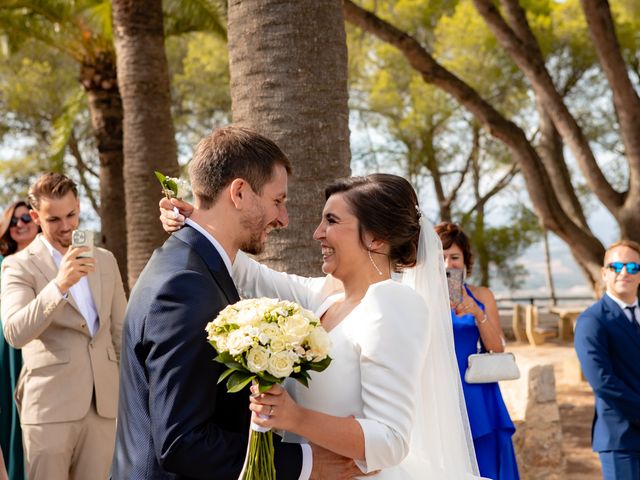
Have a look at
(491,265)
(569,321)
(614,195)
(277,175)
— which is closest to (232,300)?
(277,175)

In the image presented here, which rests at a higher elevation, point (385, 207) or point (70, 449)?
point (385, 207)

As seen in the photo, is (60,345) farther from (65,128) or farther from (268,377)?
(65,128)

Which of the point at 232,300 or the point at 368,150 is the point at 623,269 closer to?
the point at 232,300

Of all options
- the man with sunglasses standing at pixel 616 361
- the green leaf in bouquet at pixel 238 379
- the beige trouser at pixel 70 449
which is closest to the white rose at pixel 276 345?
the green leaf in bouquet at pixel 238 379

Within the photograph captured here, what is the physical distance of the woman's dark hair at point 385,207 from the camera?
333 cm

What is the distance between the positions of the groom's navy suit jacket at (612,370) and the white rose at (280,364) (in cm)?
390

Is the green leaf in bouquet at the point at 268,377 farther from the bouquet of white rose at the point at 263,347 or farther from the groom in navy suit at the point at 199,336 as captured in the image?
the groom in navy suit at the point at 199,336

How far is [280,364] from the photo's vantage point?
248 centimetres

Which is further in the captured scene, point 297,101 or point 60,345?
point 60,345

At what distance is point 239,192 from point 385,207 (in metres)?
0.67

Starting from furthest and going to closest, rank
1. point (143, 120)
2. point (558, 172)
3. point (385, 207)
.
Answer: point (558, 172), point (143, 120), point (385, 207)

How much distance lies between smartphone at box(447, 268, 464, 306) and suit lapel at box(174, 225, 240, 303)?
2780 millimetres

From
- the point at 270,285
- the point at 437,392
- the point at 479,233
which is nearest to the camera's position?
the point at 437,392

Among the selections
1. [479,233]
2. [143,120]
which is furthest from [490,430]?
[479,233]
